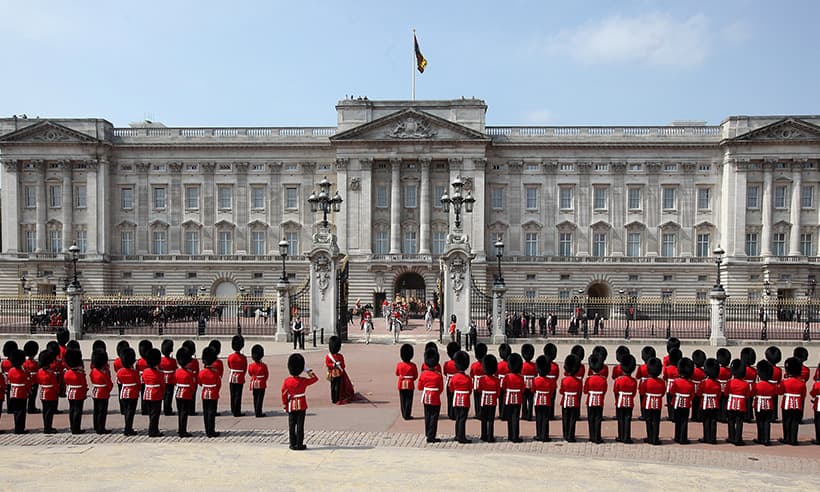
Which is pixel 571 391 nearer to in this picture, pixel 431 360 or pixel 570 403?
pixel 570 403

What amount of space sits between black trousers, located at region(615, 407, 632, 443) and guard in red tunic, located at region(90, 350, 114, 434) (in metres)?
9.10

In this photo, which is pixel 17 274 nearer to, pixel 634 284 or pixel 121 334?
pixel 121 334

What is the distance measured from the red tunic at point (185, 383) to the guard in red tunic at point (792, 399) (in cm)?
1046

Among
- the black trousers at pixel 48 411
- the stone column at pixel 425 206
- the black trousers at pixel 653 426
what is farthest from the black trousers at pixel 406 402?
the stone column at pixel 425 206

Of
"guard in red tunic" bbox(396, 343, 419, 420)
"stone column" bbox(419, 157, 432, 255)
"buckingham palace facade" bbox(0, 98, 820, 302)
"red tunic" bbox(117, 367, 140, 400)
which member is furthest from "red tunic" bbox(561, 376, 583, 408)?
"stone column" bbox(419, 157, 432, 255)

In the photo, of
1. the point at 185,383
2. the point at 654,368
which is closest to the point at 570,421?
the point at 654,368

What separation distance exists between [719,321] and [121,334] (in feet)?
85.9

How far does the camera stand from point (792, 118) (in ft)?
174

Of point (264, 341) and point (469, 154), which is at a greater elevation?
point (469, 154)

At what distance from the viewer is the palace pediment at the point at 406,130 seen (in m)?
53.7

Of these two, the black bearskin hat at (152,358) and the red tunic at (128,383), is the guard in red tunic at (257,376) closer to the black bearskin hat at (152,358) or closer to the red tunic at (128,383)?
the black bearskin hat at (152,358)

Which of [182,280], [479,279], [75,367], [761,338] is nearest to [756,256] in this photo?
[479,279]

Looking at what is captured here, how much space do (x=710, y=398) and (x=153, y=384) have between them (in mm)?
9837

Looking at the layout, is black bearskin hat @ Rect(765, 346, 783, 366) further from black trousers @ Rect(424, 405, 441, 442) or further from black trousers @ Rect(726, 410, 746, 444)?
black trousers @ Rect(424, 405, 441, 442)
